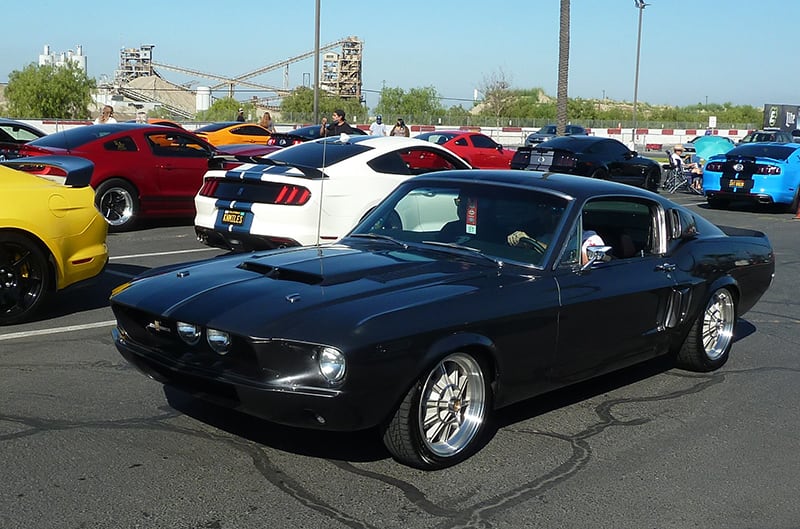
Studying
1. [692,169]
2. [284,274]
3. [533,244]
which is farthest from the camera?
[692,169]

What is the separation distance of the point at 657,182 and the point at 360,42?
106 m

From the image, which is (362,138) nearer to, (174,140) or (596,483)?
(174,140)

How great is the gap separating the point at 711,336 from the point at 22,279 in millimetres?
5311

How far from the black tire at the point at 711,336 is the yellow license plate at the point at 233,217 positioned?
15.5 feet

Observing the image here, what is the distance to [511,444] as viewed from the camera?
5199 millimetres

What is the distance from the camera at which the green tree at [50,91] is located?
6444 cm

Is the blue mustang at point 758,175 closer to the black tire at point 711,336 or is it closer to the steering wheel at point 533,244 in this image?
the black tire at point 711,336

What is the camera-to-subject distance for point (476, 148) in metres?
23.9

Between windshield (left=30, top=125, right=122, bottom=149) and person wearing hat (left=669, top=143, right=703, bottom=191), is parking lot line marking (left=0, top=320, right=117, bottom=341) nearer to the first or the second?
windshield (left=30, top=125, right=122, bottom=149)

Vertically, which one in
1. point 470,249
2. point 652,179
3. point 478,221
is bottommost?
point 652,179

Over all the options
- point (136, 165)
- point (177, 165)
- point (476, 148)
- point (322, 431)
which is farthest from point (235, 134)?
point (322, 431)

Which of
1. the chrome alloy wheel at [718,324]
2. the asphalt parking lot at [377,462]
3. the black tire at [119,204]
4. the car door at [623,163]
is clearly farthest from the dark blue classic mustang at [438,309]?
the car door at [623,163]

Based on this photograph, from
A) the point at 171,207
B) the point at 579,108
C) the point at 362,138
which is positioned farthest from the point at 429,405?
the point at 579,108

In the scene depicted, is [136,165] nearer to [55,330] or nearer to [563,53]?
[55,330]
